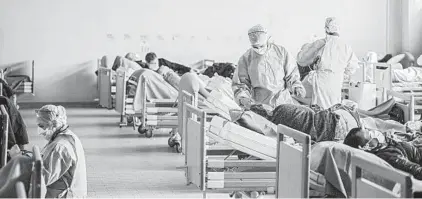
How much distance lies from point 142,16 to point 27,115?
275 cm

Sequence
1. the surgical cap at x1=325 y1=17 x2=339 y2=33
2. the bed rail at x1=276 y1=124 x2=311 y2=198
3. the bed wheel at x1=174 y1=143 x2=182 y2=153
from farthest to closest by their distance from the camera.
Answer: the bed wheel at x1=174 y1=143 x2=182 y2=153 → the surgical cap at x1=325 y1=17 x2=339 y2=33 → the bed rail at x1=276 y1=124 x2=311 y2=198

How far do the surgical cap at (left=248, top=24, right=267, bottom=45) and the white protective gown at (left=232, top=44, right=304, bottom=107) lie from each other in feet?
0.43

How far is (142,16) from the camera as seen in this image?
12.9 meters

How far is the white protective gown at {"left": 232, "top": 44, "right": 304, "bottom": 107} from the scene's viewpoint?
6.40m

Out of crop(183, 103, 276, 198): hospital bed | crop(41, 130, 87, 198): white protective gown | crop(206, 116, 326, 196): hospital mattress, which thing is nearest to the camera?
crop(41, 130, 87, 198): white protective gown

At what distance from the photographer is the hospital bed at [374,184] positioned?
9.50ft

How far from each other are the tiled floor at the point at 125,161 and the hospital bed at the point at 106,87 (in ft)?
1.10

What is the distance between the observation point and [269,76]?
641 centimetres

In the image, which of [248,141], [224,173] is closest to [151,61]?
[248,141]

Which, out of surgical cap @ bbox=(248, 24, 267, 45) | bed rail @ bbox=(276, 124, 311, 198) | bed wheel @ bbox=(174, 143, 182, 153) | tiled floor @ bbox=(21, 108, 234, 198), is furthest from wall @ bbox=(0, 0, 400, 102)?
bed rail @ bbox=(276, 124, 311, 198)

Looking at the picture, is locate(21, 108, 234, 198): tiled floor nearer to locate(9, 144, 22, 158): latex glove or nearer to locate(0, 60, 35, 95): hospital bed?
locate(9, 144, 22, 158): latex glove

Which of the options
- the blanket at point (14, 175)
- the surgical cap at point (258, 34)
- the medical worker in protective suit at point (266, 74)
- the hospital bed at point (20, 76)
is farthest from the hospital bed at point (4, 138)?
the hospital bed at point (20, 76)

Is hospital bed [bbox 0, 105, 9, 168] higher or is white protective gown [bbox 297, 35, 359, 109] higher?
white protective gown [bbox 297, 35, 359, 109]

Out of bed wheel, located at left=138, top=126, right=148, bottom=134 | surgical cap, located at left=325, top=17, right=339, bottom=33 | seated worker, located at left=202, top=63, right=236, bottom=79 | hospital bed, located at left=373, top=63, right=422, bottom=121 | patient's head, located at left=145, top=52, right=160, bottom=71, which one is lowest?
bed wheel, located at left=138, top=126, right=148, bottom=134
